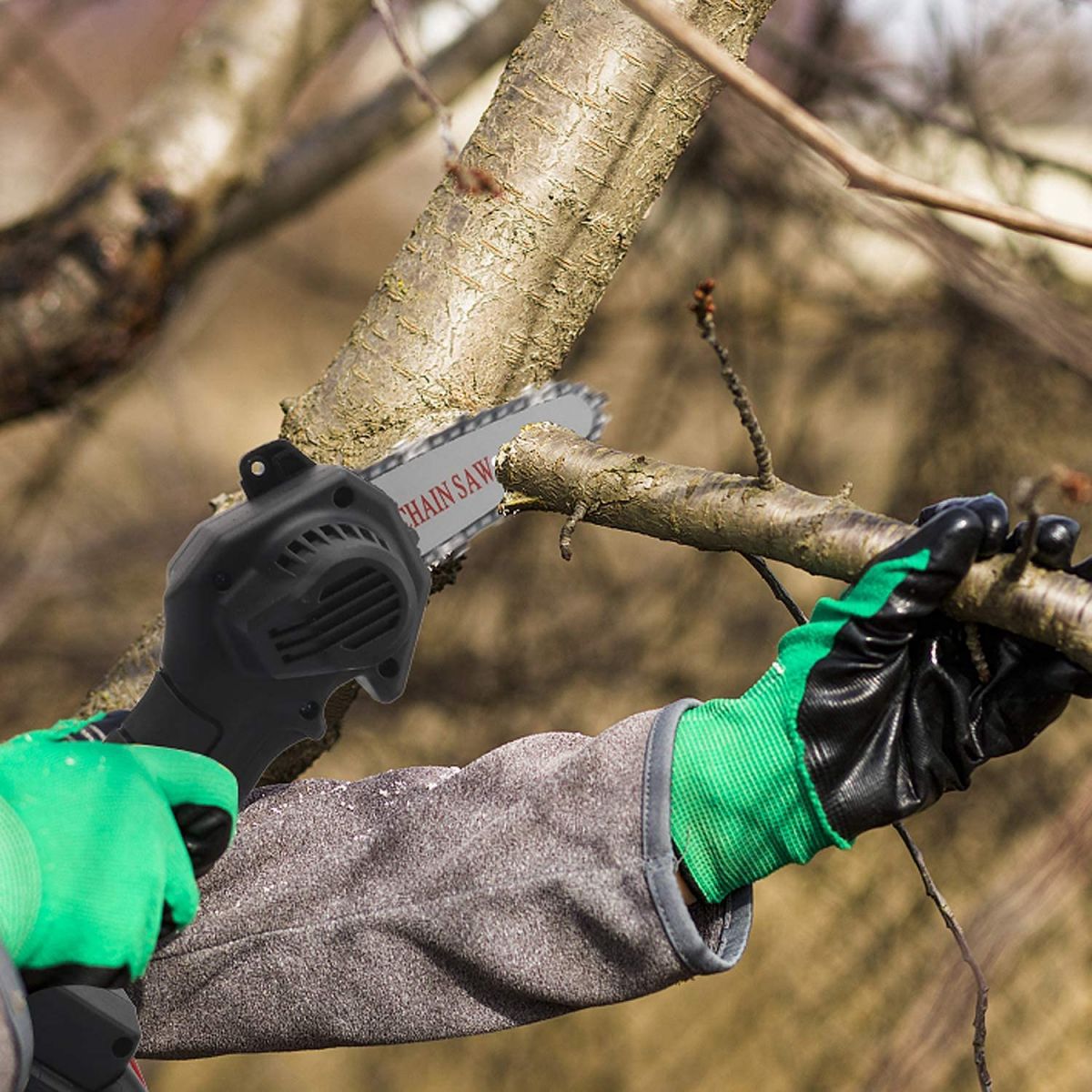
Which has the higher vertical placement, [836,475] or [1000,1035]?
[836,475]

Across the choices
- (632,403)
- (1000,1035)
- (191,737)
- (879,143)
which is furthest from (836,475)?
(191,737)

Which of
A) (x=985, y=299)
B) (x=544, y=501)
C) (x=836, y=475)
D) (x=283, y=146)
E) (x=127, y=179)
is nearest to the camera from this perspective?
(x=985, y=299)

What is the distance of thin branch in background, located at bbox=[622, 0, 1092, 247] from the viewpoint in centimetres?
40

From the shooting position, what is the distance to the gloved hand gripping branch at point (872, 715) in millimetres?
549

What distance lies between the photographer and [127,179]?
1434 millimetres

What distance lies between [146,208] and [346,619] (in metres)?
0.97

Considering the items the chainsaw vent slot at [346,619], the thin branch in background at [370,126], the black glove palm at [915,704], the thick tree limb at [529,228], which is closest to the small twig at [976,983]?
the black glove palm at [915,704]

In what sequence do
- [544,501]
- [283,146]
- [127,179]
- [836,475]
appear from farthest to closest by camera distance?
1. [836,475]
2. [283,146]
3. [127,179]
4. [544,501]

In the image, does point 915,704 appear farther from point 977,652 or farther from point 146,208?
point 146,208

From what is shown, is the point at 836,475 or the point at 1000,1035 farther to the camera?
the point at 836,475

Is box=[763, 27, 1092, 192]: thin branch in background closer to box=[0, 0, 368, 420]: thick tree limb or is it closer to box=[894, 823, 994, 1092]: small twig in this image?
box=[0, 0, 368, 420]: thick tree limb

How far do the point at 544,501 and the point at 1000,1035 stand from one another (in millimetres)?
2726

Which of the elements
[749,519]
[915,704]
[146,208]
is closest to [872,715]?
[915,704]

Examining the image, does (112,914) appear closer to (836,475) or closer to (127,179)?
(127,179)
